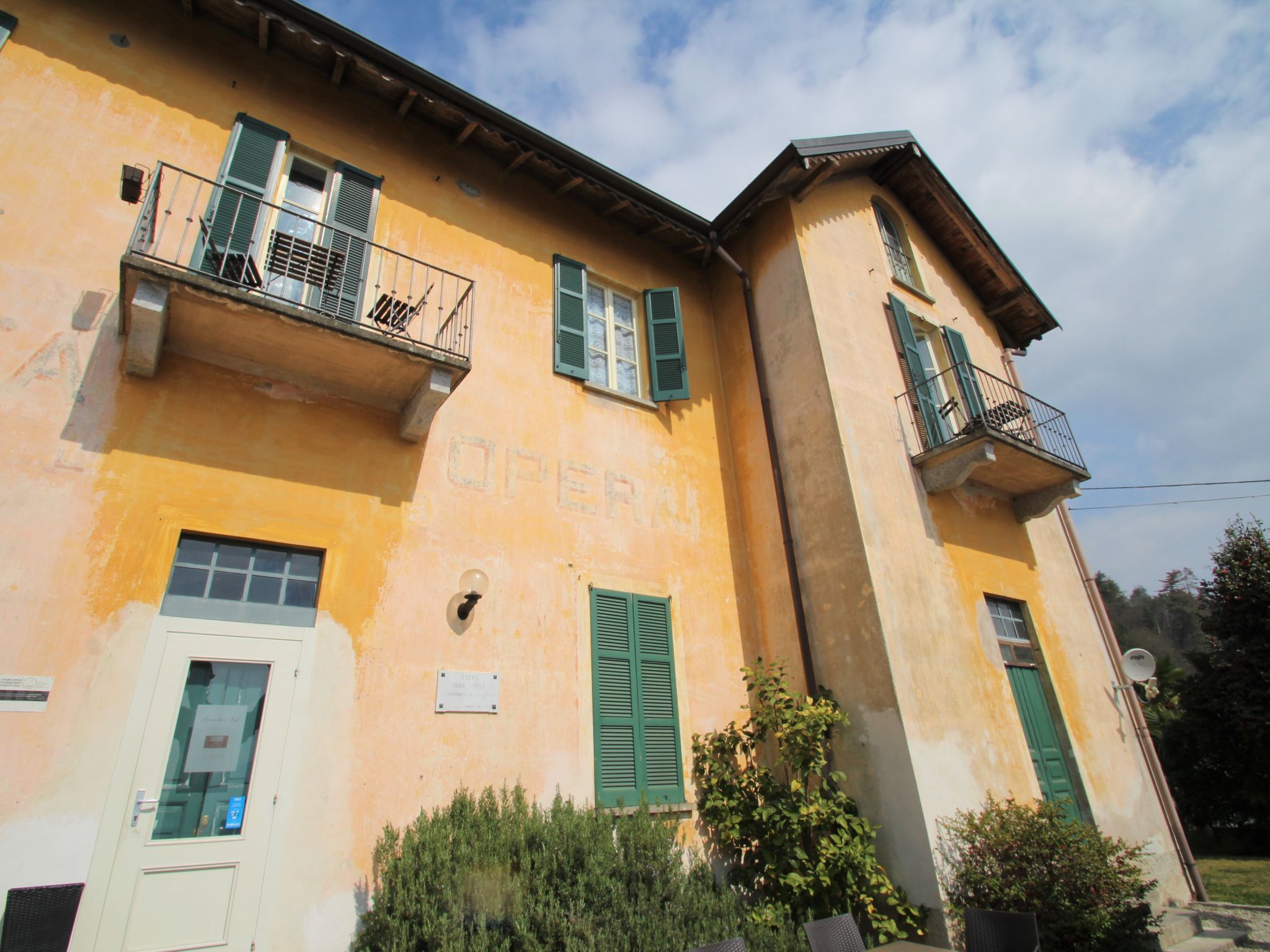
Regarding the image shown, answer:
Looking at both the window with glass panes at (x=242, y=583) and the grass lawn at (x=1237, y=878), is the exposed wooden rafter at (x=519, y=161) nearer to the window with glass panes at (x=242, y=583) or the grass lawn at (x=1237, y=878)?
the window with glass panes at (x=242, y=583)

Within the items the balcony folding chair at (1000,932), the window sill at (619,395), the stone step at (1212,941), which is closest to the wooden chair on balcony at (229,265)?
the window sill at (619,395)

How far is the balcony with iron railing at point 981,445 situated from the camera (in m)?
8.27

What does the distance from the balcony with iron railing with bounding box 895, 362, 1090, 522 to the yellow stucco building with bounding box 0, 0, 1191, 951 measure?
0.07 meters

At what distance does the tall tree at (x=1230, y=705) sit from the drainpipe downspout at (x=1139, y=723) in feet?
17.3

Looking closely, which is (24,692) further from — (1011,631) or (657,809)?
(1011,631)

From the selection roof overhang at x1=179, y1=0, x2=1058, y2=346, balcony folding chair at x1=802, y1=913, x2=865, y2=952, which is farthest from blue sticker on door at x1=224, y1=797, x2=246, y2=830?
roof overhang at x1=179, y1=0, x2=1058, y2=346

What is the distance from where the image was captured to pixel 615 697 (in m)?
6.64

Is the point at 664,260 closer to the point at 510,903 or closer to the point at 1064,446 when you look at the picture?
the point at 1064,446

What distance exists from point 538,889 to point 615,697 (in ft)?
6.63

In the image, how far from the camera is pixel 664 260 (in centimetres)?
1008

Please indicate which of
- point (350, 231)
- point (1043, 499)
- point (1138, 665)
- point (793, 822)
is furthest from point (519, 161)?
point (1138, 665)

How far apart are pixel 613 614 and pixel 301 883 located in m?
3.34

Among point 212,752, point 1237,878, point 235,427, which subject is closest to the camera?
point 212,752

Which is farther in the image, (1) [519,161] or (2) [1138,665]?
(2) [1138,665]
